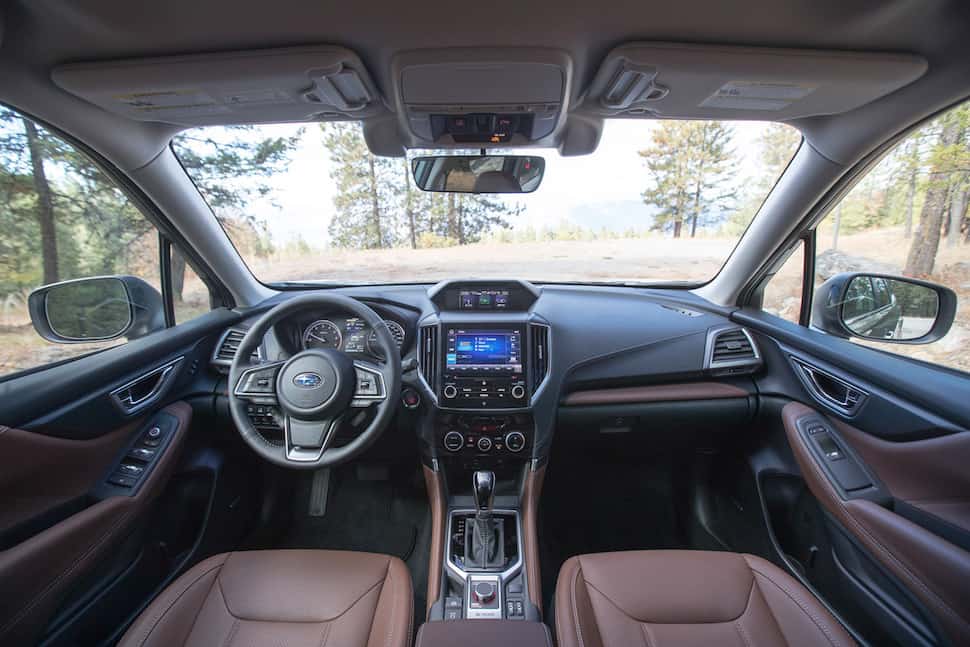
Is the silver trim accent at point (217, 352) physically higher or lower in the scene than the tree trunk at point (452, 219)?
lower

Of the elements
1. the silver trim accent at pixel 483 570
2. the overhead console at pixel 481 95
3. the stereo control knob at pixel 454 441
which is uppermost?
the overhead console at pixel 481 95

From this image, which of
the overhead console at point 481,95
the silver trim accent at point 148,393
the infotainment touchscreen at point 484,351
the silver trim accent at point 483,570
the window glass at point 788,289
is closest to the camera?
the overhead console at point 481,95

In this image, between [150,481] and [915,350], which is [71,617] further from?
[915,350]

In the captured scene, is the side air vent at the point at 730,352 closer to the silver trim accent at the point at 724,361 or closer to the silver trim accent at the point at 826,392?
the silver trim accent at the point at 724,361

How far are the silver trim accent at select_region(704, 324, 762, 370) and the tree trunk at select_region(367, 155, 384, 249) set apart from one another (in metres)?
1.97

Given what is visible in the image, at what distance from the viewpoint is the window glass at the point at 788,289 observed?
7.80 feet

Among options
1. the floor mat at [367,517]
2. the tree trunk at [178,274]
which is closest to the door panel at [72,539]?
the tree trunk at [178,274]

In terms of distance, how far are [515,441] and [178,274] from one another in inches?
81.5

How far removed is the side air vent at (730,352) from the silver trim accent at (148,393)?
9.09ft

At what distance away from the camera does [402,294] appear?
2588 mm

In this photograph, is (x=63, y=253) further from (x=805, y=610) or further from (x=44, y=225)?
(x=805, y=610)

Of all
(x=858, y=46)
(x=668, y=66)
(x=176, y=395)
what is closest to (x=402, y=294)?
(x=176, y=395)

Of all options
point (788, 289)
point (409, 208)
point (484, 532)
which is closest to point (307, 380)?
point (484, 532)

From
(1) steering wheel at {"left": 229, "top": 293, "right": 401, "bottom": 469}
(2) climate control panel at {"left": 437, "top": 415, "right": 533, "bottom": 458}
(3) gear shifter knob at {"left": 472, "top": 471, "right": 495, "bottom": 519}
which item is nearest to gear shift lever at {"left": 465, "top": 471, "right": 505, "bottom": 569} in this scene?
(3) gear shifter knob at {"left": 472, "top": 471, "right": 495, "bottom": 519}
